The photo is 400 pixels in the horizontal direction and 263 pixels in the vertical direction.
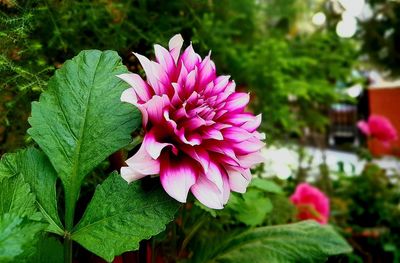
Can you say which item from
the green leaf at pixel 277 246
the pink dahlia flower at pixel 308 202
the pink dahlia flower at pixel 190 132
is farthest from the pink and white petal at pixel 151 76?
the pink dahlia flower at pixel 308 202

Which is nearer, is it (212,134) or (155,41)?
(212,134)

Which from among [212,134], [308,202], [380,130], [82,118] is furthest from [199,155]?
[380,130]

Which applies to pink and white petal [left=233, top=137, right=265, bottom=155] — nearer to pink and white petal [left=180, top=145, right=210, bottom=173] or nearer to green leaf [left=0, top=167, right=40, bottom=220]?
pink and white petal [left=180, top=145, right=210, bottom=173]

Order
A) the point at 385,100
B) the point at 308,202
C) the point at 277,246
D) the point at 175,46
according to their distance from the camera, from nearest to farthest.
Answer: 1. the point at 175,46
2. the point at 277,246
3. the point at 308,202
4. the point at 385,100

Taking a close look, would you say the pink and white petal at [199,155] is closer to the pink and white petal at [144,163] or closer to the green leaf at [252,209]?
the pink and white petal at [144,163]

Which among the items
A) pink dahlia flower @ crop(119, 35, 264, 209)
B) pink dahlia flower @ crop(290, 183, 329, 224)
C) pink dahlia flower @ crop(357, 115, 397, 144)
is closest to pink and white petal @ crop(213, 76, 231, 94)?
pink dahlia flower @ crop(119, 35, 264, 209)

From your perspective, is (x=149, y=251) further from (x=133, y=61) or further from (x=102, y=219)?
(x=133, y=61)

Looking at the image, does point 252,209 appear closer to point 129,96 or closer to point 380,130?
point 129,96
